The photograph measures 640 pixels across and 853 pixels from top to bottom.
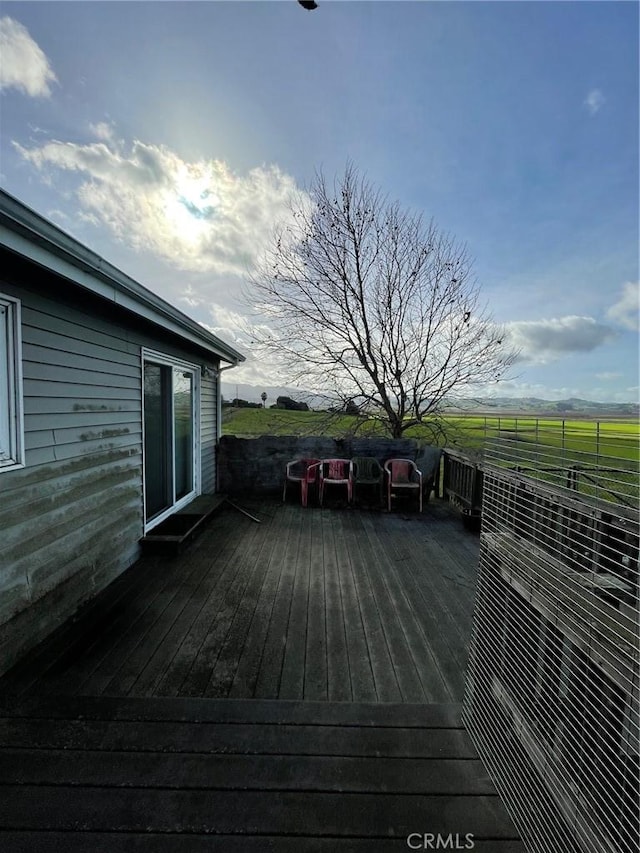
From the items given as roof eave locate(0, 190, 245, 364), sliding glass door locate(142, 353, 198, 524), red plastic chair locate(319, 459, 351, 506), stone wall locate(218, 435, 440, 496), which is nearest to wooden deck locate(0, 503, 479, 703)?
sliding glass door locate(142, 353, 198, 524)

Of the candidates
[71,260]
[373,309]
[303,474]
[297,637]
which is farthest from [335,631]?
[373,309]

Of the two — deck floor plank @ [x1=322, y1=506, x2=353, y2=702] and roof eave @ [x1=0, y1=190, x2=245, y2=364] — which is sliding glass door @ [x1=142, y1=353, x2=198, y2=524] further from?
deck floor plank @ [x1=322, y1=506, x2=353, y2=702]

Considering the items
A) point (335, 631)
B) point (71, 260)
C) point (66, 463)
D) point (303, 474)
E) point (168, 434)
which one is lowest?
point (335, 631)

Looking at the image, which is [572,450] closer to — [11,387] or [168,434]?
[11,387]

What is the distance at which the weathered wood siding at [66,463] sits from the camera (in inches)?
80.9

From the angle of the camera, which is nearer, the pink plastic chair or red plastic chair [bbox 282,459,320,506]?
red plastic chair [bbox 282,459,320,506]

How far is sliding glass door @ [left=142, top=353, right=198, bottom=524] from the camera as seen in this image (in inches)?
148

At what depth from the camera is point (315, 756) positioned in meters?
1.44

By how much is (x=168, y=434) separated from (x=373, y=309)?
5.05 meters

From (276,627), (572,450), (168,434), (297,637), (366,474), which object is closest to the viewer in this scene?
(572,450)

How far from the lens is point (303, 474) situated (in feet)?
18.8

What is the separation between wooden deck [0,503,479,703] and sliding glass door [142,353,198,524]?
73 centimetres

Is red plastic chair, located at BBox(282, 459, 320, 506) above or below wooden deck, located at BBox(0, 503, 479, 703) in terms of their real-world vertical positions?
above

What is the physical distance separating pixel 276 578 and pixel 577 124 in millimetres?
7398
